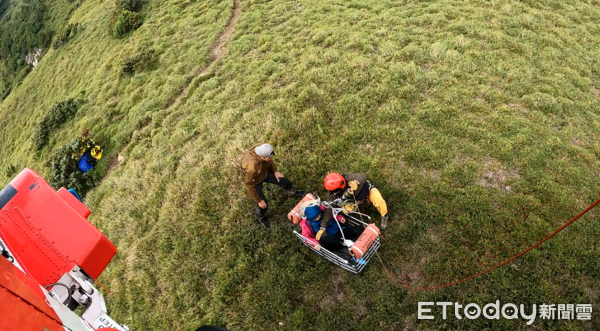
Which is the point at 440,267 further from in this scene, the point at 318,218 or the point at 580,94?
the point at 580,94

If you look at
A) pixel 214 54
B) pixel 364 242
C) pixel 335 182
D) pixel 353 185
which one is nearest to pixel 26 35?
pixel 214 54

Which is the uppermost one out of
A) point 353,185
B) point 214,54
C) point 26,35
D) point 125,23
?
point 125,23

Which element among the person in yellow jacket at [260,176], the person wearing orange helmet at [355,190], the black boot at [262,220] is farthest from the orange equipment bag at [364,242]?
the black boot at [262,220]

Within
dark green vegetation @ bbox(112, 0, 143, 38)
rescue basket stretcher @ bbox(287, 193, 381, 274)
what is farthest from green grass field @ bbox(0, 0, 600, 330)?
dark green vegetation @ bbox(112, 0, 143, 38)

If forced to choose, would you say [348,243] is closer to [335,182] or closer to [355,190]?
[355,190]

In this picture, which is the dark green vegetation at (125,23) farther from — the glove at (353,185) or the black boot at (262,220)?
the glove at (353,185)

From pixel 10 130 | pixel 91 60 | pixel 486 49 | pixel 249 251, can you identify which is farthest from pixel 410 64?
pixel 10 130
